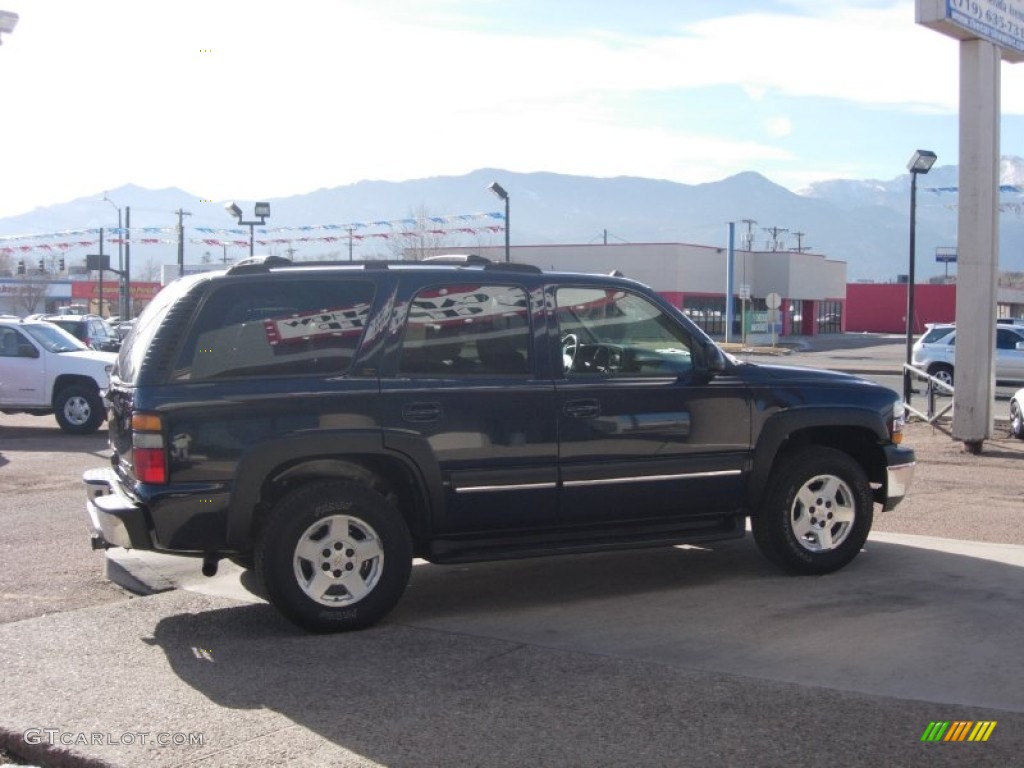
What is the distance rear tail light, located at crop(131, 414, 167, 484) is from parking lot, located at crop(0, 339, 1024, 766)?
906 millimetres

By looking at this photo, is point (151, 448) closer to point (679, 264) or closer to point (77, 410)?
point (77, 410)

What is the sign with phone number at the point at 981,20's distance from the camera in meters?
14.3

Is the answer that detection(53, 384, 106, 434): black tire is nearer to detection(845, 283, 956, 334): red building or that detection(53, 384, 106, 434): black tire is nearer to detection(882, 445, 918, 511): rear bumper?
detection(882, 445, 918, 511): rear bumper

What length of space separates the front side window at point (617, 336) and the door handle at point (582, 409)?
19 centimetres

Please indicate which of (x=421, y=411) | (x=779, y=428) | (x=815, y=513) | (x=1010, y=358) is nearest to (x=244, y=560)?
(x=421, y=411)

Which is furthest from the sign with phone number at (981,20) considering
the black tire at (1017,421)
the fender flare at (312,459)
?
the fender flare at (312,459)

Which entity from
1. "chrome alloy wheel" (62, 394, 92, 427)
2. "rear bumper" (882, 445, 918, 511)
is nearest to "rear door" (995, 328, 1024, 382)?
"chrome alloy wheel" (62, 394, 92, 427)

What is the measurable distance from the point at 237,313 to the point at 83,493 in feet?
19.9

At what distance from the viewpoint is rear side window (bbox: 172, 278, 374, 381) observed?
6379mm

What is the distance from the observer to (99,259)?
61.4 m

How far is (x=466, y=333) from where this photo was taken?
6.91 meters

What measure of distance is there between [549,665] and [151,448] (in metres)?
2.26

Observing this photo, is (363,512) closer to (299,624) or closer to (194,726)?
(299,624)

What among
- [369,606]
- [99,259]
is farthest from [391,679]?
[99,259]
